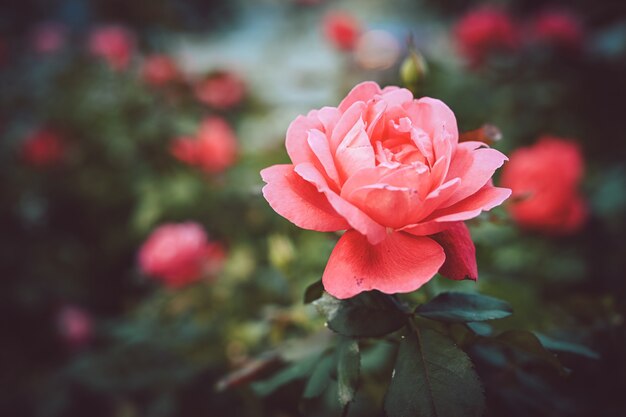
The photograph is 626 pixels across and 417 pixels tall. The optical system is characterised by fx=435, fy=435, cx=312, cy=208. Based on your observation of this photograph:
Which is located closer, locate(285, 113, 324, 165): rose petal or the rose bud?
locate(285, 113, 324, 165): rose petal

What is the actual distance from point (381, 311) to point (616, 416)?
0.37m

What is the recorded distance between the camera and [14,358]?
1444 millimetres

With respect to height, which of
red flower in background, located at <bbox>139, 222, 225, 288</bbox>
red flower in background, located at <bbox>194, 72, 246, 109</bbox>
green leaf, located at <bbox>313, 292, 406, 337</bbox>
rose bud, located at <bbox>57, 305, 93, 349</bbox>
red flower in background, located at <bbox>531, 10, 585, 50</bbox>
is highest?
red flower in background, located at <bbox>531, 10, 585, 50</bbox>

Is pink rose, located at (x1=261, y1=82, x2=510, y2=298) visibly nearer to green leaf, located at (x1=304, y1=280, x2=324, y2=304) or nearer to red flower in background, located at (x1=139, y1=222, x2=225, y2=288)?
green leaf, located at (x1=304, y1=280, x2=324, y2=304)

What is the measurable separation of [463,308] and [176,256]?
74 centimetres

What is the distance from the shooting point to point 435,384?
0.37 m

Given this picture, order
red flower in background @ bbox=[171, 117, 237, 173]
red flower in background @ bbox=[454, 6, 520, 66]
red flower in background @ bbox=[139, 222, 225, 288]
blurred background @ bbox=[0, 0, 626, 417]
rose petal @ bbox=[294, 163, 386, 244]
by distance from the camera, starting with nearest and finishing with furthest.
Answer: rose petal @ bbox=[294, 163, 386, 244]
blurred background @ bbox=[0, 0, 626, 417]
red flower in background @ bbox=[139, 222, 225, 288]
red flower in background @ bbox=[171, 117, 237, 173]
red flower in background @ bbox=[454, 6, 520, 66]

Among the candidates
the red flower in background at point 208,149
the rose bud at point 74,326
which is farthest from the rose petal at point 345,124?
the rose bud at point 74,326

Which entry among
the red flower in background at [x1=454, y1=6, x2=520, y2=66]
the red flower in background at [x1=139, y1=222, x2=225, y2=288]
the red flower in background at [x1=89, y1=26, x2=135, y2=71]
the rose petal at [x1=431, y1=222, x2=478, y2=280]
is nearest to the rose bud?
the red flower in background at [x1=139, y1=222, x2=225, y2=288]

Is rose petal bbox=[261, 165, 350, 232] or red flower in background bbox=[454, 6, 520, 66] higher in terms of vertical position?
red flower in background bbox=[454, 6, 520, 66]

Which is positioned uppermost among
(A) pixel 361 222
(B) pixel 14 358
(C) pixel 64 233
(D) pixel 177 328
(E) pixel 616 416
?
(A) pixel 361 222

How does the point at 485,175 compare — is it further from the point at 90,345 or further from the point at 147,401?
the point at 90,345

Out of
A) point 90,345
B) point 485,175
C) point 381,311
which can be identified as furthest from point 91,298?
point 485,175

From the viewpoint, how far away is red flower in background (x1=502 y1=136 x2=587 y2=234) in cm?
101
